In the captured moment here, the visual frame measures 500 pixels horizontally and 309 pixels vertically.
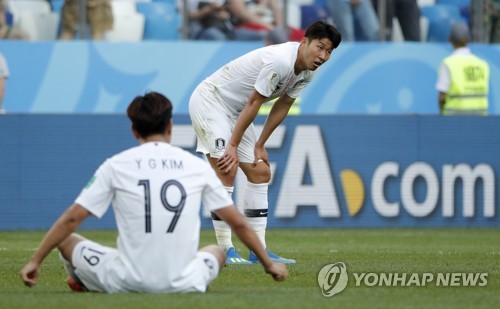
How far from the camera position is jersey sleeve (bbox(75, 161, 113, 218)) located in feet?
22.2

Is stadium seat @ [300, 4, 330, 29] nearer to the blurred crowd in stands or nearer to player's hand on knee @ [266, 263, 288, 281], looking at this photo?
the blurred crowd in stands

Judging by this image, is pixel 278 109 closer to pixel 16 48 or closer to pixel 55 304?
pixel 55 304

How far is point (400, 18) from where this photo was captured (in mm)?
18984

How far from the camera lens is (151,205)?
6773 mm

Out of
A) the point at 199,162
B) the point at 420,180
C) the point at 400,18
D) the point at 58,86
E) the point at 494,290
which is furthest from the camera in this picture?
the point at 400,18

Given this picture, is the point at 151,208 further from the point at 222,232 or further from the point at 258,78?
the point at 222,232

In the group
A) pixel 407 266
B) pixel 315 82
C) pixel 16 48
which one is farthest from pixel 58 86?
pixel 407 266

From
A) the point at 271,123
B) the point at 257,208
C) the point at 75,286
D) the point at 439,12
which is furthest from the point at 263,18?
the point at 75,286

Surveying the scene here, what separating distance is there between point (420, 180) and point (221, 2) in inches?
159

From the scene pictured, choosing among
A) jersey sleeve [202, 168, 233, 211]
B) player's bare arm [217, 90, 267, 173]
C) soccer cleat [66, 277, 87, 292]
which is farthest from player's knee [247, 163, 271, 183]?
jersey sleeve [202, 168, 233, 211]

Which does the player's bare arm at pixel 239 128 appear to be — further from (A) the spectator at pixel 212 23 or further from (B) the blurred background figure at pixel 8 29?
(A) the spectator at pixel 212 23

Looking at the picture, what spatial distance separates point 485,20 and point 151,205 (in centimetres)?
1353

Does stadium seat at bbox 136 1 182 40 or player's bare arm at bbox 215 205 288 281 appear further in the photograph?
stadium seat at bbox 136 1 182 40

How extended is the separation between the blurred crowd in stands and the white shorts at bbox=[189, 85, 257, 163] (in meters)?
6.73
